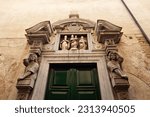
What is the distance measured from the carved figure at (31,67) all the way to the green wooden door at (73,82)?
424 mm

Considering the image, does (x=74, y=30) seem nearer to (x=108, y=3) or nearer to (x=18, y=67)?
(x=18, y=67)

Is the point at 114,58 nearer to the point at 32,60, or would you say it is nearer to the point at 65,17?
the point at 32,60

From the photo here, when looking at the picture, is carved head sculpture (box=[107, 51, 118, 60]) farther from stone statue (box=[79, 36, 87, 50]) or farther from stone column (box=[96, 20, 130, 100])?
stone statue (box=[79, 36, 87, 50])

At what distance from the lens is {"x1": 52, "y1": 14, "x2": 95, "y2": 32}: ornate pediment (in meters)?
6.53

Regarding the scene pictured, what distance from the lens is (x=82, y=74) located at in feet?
17.0

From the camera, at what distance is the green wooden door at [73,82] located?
4641 mm

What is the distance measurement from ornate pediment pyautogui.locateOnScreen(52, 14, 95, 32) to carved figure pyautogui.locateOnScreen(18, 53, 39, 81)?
1746mm

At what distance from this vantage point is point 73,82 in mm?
4945

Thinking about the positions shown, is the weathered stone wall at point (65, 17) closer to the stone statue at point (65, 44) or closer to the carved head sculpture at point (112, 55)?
the carved head sculpture at point (112, 55)

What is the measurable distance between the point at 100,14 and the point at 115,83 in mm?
3757

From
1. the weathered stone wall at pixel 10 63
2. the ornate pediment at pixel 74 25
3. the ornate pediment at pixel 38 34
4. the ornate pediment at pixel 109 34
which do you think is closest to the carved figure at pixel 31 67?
the weathered stone wall at pixel 10 63

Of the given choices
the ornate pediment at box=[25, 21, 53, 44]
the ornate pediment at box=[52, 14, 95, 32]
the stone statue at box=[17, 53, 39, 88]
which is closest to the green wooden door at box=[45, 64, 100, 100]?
the stone statue at box=[17, 53, 39, 88]

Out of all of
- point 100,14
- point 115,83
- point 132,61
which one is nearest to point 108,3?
point 100,14

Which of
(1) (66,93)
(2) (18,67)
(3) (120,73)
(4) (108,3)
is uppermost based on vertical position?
A: (4) (108,3)
